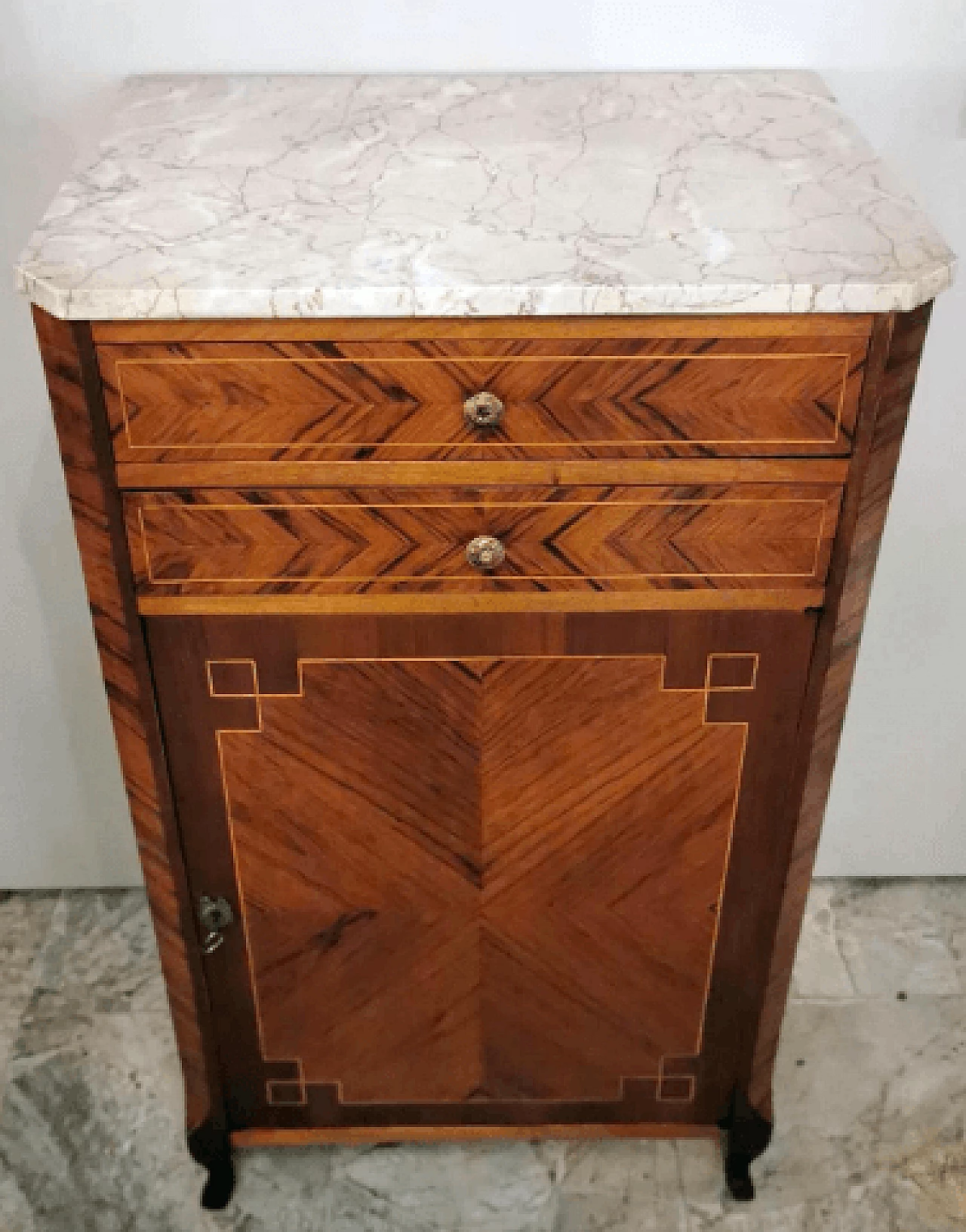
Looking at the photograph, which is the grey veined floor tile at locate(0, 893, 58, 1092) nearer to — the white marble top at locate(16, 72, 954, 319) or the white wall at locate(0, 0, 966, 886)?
the white wall at locate(0, 0, 966, 886)

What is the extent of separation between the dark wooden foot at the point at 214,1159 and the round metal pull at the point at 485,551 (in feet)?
2.47

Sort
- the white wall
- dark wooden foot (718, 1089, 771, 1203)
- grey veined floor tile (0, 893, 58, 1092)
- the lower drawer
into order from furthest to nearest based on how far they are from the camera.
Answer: grey veined floor tile (0, 893, 58, 1092) < dark wooden foot (718, 1089, 771, 1203) < the white wall < the lower drawer

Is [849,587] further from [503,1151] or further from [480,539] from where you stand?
[503,1151]

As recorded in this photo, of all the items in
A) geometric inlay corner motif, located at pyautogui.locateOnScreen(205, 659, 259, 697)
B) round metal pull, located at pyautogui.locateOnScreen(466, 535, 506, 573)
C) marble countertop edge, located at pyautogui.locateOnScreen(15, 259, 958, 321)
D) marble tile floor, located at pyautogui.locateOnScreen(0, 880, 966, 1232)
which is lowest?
marble tile floor, located at pyautogui.locateOnScreen(0, 880, 966, 1232)

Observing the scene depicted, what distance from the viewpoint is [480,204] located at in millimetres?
1000

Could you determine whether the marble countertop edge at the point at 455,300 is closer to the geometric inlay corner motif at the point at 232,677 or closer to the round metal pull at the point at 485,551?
the round metal pull at the point at 485,551

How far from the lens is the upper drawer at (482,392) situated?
3.00 feet

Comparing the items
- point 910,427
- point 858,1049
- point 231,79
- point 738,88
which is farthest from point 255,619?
point 858,1049

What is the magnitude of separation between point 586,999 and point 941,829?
0.72m

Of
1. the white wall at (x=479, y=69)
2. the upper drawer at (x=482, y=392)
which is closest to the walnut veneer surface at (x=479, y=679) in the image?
the upper drawer at (x=482, y=392)

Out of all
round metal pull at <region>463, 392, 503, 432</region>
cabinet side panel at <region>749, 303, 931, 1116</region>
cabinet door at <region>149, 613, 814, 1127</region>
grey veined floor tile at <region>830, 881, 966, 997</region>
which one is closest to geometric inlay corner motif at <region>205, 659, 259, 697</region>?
cabinet door at <region>149, 613, 814, 1127</region>

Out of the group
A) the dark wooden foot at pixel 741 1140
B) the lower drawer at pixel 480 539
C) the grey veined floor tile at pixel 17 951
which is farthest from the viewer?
the grey veined floor tile at pixel 17 951

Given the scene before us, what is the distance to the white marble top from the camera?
0.88 meters

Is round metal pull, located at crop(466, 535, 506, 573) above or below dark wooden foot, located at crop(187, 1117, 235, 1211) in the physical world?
above
